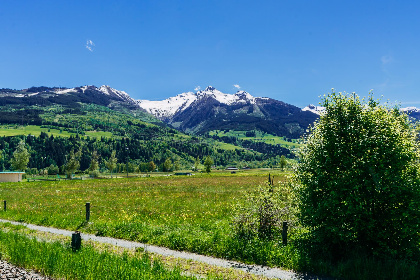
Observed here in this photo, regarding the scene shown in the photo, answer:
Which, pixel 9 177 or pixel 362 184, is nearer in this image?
pixel 362 184

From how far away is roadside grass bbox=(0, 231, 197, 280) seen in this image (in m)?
10.3

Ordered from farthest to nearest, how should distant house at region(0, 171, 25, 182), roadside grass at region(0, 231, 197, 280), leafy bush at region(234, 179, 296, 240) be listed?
distant house at region(0, 171, 25, 182) → leafy bush at region(234, 179, 296, 240) → roadside grass at region(0, 231, 197, 280)

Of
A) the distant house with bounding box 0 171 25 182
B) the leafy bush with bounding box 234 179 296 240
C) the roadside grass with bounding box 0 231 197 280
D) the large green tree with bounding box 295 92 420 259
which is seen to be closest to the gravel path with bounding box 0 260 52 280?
the roadside grass with bounding box 0 231 197 280

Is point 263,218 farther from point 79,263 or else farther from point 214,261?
point 79,263

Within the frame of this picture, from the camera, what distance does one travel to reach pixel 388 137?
42.9 ft

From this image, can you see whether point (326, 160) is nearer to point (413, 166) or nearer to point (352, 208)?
point (352, 208)

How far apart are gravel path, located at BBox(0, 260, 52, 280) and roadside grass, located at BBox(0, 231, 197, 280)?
346mm

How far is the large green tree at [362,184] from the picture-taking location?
1220 centimetres

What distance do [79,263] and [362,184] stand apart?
1323 cm

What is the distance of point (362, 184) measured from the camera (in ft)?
41.5

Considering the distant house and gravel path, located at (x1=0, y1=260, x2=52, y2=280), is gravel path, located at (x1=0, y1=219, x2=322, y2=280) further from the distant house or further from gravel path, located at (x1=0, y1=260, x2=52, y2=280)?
the distant house

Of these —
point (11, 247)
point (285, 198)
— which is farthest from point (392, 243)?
point (11, 247)

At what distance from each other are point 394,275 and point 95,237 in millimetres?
17163

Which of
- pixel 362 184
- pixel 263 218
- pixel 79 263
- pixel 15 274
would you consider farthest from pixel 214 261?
pixel 15 274
